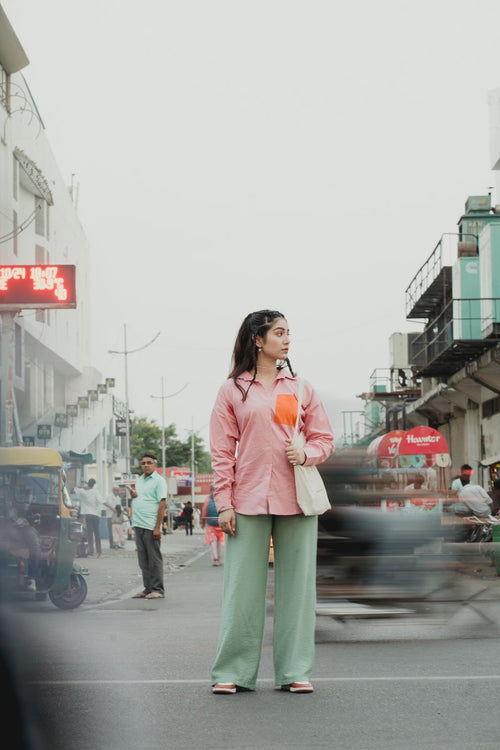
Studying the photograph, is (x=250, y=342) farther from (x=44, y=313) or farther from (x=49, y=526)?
(x=44, y=313)

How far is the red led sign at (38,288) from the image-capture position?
2986 cm

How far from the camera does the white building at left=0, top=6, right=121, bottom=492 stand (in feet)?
131

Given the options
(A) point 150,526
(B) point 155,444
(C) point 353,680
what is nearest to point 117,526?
(A) point 150,526

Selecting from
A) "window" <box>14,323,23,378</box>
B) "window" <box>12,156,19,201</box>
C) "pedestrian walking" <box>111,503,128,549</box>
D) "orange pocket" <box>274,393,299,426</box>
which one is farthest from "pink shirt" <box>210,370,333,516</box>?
"window" <box>14,323,23,378</box>

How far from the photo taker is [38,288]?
29.9 m

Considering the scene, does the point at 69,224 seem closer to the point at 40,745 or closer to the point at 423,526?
the point at 423,526

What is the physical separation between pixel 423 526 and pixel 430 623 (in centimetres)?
75

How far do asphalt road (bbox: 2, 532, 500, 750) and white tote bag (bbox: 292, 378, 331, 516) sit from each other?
0.91 meters

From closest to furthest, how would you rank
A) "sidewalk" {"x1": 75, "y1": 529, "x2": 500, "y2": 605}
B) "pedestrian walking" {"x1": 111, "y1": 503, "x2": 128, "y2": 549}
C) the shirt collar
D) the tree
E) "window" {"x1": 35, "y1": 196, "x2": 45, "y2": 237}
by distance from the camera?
the shirt collar → "sidewalk" {"x1": 75, "y1": 529, "x2": 500, "y2": 605} → "pedestrian walking" {"x1": 111, "y1": 503, "x2": 128, "y2": 549} → "window" {"x1": 35, "y1": 196, "x2": 45, "y2": 237} → the tree

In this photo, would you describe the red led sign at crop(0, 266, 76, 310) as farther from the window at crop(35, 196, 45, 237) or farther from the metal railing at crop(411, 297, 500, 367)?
the window at crop(35, 196, 45, 237)

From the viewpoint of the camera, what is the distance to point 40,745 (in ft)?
6.97

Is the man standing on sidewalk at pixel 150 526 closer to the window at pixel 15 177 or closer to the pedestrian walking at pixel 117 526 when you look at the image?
the pedestrian walking at pixel 117 526

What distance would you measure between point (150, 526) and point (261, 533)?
23.7 ft

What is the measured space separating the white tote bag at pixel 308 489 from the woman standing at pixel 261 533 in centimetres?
4
